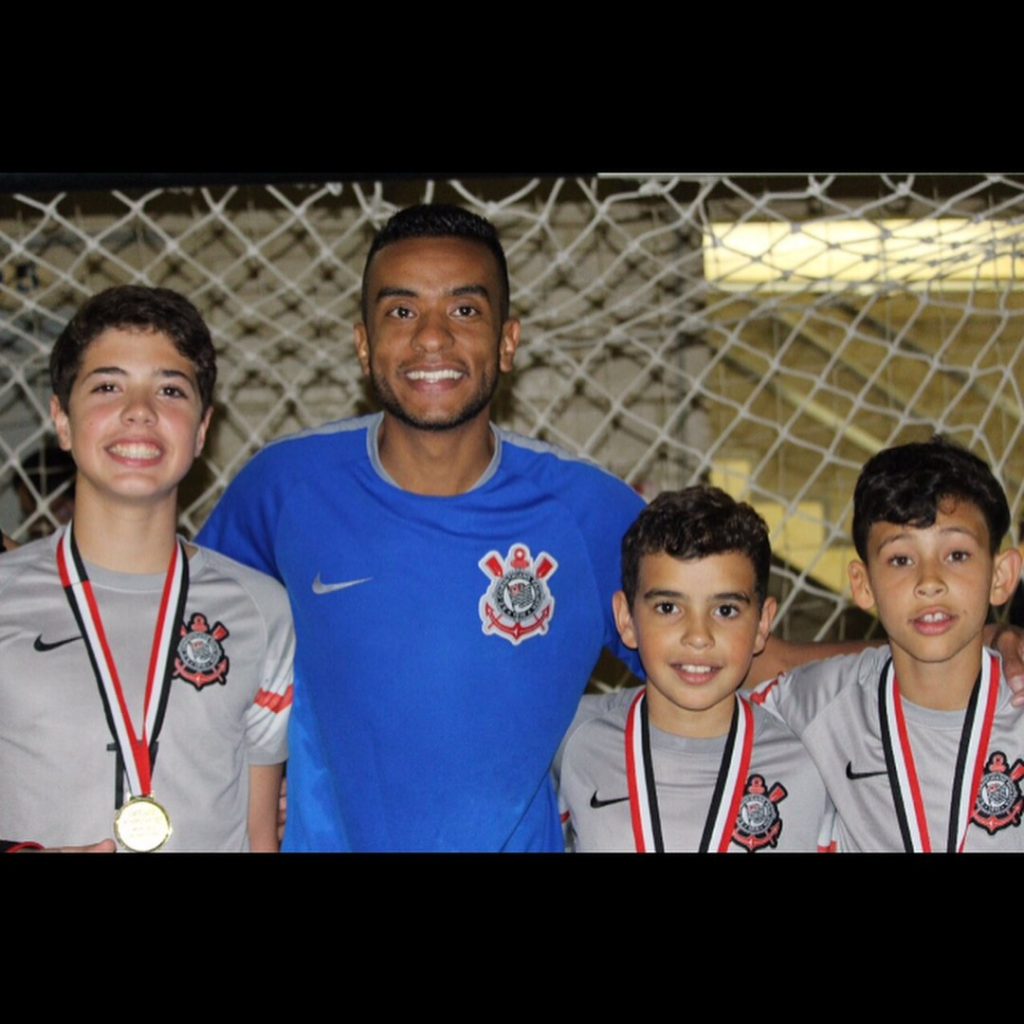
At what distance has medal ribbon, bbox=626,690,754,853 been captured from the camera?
1852mm

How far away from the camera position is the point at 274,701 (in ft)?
6.31

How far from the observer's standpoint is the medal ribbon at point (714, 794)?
185 cm

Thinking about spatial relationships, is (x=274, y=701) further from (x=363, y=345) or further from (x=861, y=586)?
(x=861, y=586)

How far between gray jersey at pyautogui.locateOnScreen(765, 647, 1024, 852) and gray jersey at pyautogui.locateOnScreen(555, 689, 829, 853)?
1.5 inches

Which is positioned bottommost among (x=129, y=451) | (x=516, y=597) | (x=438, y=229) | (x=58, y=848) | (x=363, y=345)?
(x=58, y=848)

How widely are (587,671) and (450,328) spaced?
0.61 m

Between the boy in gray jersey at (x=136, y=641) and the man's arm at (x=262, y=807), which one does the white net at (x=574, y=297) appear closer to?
the boy in gray jersey at (x=136, y=641)

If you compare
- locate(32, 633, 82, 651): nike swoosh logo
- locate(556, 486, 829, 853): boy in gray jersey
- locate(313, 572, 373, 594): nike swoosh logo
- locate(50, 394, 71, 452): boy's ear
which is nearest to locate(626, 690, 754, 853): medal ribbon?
locate(556, 486, 829, 853): boy in gray jersey

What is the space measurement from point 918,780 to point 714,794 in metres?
0.30

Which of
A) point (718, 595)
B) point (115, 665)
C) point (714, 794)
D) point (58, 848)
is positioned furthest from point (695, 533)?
point (58, 848)

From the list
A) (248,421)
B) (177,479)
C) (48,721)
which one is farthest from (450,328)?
(248,421)

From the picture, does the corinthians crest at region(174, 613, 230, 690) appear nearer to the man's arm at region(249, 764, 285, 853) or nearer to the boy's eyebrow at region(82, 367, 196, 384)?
the man's arm at region(249, 764, 285, 853)

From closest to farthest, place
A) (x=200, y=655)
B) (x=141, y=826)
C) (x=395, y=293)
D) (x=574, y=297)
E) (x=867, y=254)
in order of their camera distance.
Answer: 1. (x=141, y=826)
2. (x=200, y=655)
3. (x=395, y=293)
4. (x=867, y=254)
5. (x=574, y=297)

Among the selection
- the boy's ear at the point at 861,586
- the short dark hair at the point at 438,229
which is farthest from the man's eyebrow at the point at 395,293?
the boy's ear at the point at 861,586
